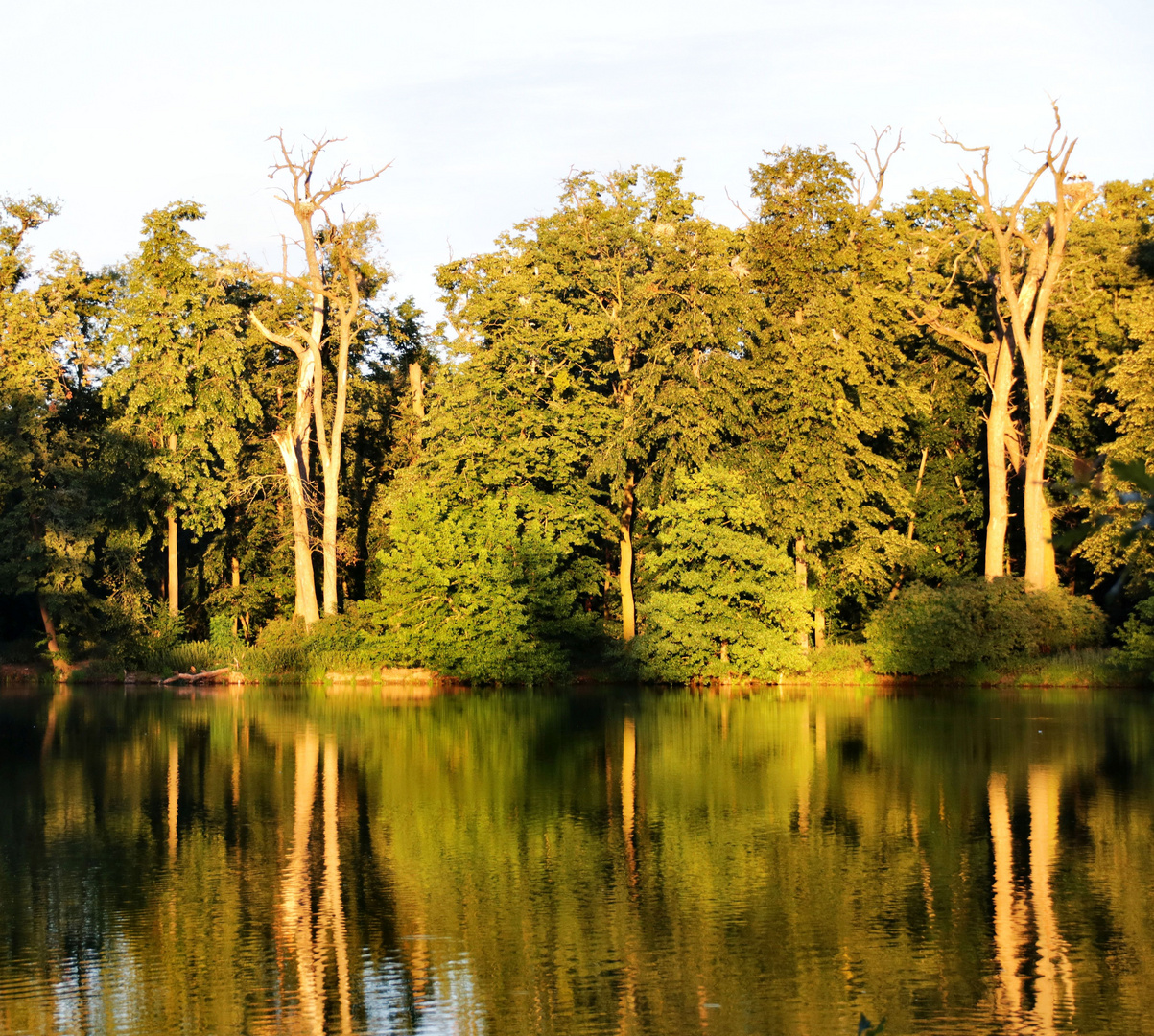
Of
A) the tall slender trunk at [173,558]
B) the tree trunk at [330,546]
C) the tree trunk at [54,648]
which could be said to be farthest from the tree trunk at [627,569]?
the tree trunk at [54,648]

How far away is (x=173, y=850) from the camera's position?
14258mm

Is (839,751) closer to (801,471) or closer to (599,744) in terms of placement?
(599,744)

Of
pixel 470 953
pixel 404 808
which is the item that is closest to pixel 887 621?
pixel 404 808

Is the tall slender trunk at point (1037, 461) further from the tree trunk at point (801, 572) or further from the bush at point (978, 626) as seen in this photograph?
the tree trunk at point (801, 572)

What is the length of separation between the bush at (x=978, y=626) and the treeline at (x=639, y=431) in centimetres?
11

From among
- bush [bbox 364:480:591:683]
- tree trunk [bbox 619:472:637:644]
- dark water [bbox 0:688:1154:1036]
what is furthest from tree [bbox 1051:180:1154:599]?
bush [bbox 364:480:591:683]

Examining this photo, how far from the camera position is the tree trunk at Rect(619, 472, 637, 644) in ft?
138

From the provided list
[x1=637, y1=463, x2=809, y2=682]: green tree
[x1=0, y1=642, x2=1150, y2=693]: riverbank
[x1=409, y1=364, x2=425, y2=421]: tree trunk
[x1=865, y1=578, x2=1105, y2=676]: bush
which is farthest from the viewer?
[x1=409, y1=364, x2=425, y2=421]: tree trunk

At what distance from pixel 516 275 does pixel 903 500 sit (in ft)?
48.3

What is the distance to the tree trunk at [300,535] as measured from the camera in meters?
44.9

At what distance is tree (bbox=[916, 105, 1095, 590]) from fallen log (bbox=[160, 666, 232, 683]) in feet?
79.2

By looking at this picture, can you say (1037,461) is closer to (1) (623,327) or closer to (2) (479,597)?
(1) (623,327)

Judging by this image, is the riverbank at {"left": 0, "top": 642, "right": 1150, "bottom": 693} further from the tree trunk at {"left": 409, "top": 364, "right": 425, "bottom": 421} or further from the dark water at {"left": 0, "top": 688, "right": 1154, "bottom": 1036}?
the tree trunk at {"left": 409, "top": 364, "right": 425, "bottom": 421}

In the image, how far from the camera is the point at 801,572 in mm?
40375
